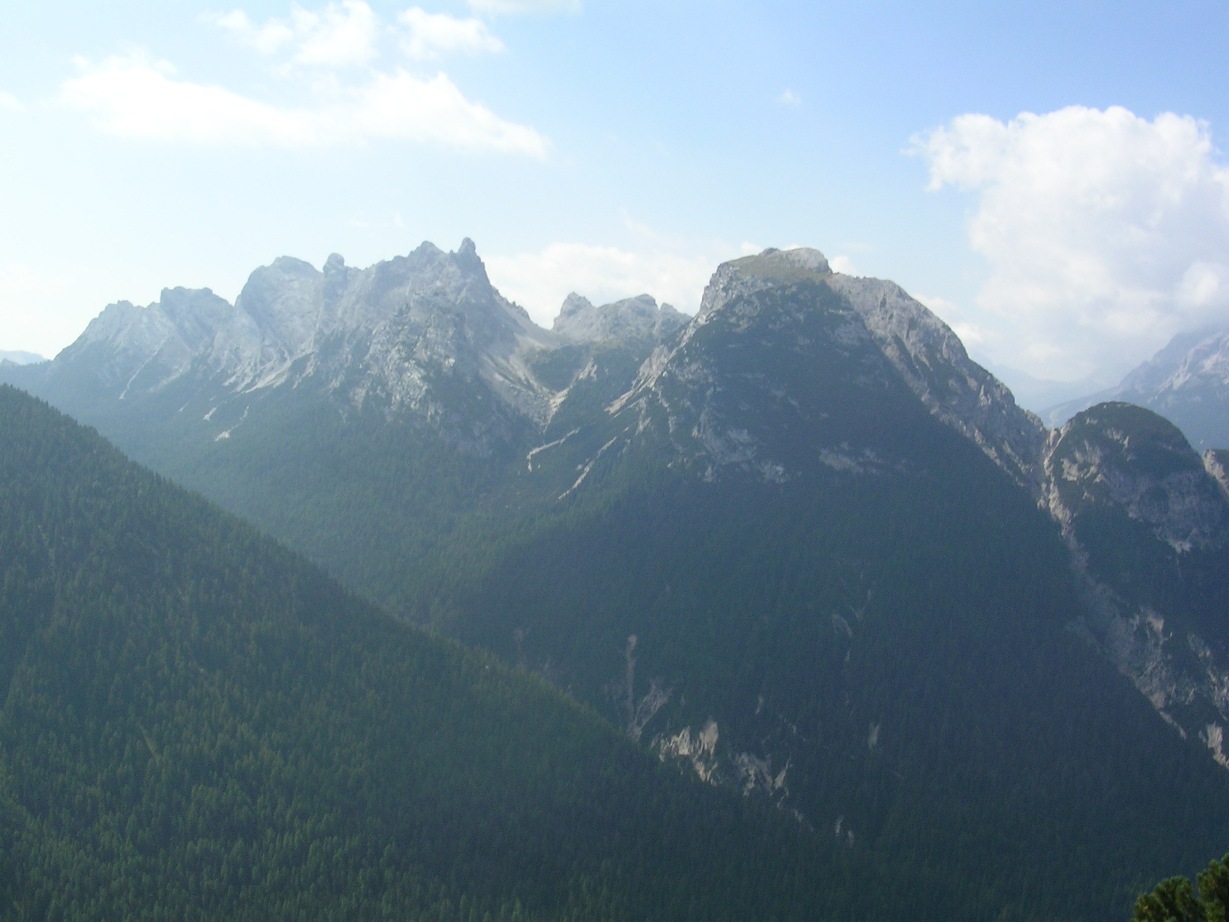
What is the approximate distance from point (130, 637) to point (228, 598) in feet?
56.0

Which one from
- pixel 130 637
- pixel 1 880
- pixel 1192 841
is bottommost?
pixel 1 880

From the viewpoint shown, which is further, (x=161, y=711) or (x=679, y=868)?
(x=161, y=711)

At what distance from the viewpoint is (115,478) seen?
18600 centimetres

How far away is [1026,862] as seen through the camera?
15038 cm

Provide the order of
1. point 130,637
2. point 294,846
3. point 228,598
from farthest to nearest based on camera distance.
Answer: point 228,598, point 130,637, point 294,846

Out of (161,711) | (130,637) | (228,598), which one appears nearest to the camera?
(161,711)

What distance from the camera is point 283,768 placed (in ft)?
450

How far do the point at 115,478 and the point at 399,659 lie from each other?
67905mm

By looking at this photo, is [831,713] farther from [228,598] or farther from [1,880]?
[1,880]

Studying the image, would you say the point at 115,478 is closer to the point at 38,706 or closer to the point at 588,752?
the point at 38,706

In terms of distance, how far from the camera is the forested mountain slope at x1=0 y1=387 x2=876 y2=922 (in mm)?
118375

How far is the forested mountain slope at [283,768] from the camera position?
11838 cm

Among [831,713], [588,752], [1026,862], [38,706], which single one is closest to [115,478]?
[38,706]

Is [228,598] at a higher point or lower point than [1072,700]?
lower
